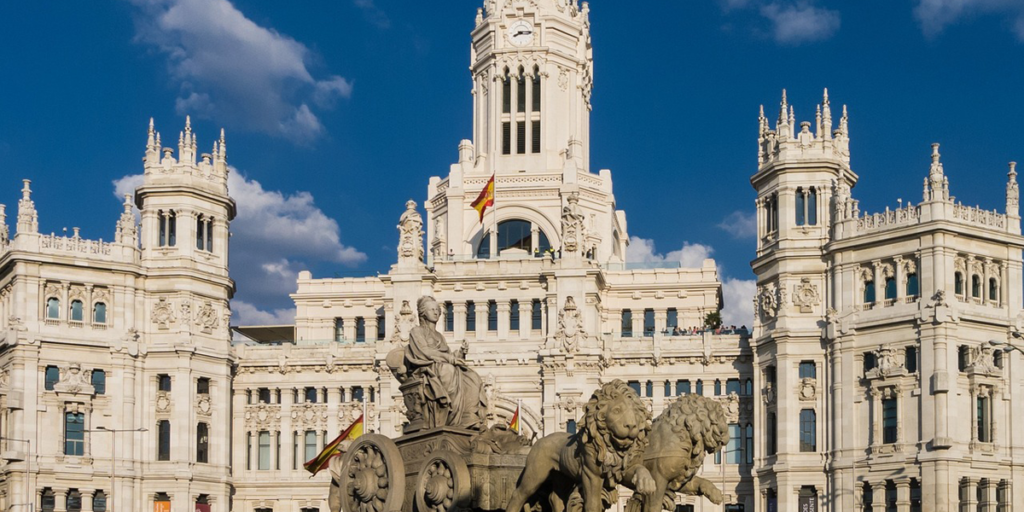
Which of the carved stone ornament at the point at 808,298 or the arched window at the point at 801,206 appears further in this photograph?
the arched window at the point at 801,206

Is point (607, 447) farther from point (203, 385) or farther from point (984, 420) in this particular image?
point (203, 385)

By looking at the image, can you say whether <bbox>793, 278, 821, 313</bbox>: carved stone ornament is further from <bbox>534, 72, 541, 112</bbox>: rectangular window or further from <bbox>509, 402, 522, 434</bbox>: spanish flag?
<bbox>534, 72, 541, 112</bbox>: rectangular window

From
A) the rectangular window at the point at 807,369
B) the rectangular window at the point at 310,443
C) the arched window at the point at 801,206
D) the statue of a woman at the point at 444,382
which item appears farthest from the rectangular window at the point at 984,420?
the statue of a woman at the point at 444,382

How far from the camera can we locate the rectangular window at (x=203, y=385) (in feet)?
269

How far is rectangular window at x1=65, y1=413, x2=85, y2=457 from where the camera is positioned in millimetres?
78625

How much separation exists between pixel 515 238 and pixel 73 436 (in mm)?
29447

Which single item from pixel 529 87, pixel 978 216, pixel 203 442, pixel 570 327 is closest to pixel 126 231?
pixel 203 442

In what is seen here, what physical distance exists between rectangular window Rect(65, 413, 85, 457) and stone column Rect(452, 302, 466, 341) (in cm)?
1994

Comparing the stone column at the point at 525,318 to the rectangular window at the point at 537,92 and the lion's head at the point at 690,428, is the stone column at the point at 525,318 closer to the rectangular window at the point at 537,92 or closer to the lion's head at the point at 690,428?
the rectangular window at the point at 537,92

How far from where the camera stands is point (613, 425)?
25.7 m

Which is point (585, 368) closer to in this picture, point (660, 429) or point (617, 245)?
point (617, 245)

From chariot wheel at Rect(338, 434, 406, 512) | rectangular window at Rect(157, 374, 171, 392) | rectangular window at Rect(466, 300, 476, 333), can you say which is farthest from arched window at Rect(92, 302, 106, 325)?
chariot wheel at Rect(338, 434, 406, 512)

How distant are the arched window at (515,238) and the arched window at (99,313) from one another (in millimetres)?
23524

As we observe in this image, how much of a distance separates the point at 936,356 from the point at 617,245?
32761 millimetres
